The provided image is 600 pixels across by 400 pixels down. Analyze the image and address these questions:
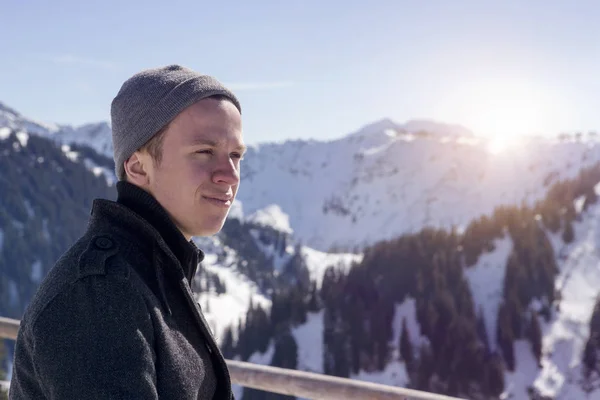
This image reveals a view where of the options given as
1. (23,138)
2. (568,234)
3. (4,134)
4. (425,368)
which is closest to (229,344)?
(425,368)

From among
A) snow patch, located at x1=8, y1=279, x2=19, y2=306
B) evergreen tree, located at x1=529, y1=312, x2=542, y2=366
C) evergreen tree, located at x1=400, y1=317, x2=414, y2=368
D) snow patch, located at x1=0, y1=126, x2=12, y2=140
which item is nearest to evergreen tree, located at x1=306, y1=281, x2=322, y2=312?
evergreen tree, located at x1=400, y1=317, x2=414, y2=368

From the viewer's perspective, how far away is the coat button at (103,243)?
6.67 ft

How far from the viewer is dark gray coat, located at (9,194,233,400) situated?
5.90 feet

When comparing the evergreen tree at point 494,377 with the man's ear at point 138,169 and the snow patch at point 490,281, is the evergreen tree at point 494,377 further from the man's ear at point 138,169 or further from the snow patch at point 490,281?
the man's ear at point 138,169

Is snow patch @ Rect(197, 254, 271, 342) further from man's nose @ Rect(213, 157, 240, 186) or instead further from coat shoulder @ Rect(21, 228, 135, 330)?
coat shoulder @ Rect(21, 228, 135, 330)

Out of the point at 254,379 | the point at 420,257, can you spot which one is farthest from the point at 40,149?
the point at 254,379

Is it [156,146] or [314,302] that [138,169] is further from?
[314,302]

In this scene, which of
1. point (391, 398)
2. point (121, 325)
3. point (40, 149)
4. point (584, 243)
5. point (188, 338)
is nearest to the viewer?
point (121, 325)

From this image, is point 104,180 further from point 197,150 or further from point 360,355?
point 197,150

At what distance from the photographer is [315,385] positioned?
4.76m

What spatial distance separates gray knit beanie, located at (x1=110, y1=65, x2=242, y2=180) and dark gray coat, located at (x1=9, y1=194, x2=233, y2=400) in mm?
280

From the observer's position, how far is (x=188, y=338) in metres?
2.22

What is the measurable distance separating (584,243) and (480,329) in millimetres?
20223

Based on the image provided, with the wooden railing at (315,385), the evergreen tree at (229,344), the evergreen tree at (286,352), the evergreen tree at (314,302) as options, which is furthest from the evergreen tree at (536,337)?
the wooden railing at (315,385)
